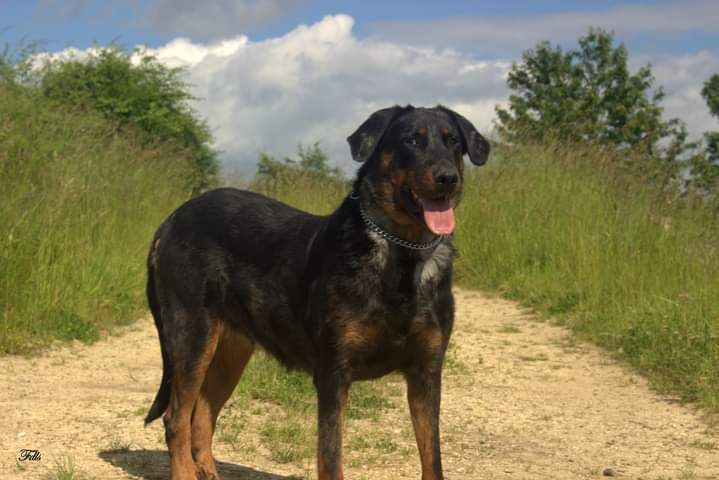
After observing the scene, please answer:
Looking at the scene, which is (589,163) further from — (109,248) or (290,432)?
(290,432)

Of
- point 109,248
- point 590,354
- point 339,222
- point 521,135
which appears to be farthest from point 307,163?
point 339,222

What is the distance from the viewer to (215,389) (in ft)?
15.9

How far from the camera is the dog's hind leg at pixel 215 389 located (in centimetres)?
470

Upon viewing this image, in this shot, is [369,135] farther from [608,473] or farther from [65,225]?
[65,225]

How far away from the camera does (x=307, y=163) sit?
77.5ft

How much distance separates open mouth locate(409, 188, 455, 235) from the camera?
12.7ft

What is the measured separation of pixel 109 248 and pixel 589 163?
22.8ft

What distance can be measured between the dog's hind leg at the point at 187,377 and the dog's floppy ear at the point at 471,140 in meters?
1.60

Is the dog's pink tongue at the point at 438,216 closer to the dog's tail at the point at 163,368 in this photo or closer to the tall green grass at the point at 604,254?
the dog's tail at the point at 163,368

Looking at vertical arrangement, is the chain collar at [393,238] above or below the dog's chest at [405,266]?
above

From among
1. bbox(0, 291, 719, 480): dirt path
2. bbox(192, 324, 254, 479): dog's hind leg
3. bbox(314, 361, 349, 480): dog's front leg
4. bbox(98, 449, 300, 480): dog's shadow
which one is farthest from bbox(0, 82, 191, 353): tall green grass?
bbox(314, 361, 349, 480): dog's front leg

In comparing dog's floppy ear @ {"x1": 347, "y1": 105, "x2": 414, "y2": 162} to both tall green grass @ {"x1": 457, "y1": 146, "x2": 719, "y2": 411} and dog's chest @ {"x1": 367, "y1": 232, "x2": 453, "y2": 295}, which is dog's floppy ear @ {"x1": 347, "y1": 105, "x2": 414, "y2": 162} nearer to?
dog's chest @ {"x1": 367, "y1": 232, "x2": 453, "y2": 295}

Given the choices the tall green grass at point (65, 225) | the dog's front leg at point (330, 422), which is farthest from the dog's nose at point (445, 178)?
the tall green grass at point (65, 225)

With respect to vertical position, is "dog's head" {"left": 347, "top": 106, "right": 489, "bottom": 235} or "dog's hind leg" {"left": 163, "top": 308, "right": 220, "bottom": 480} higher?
"dog's head" {"left": 347, "top": 106, "right": 489, "bottom": 235}
